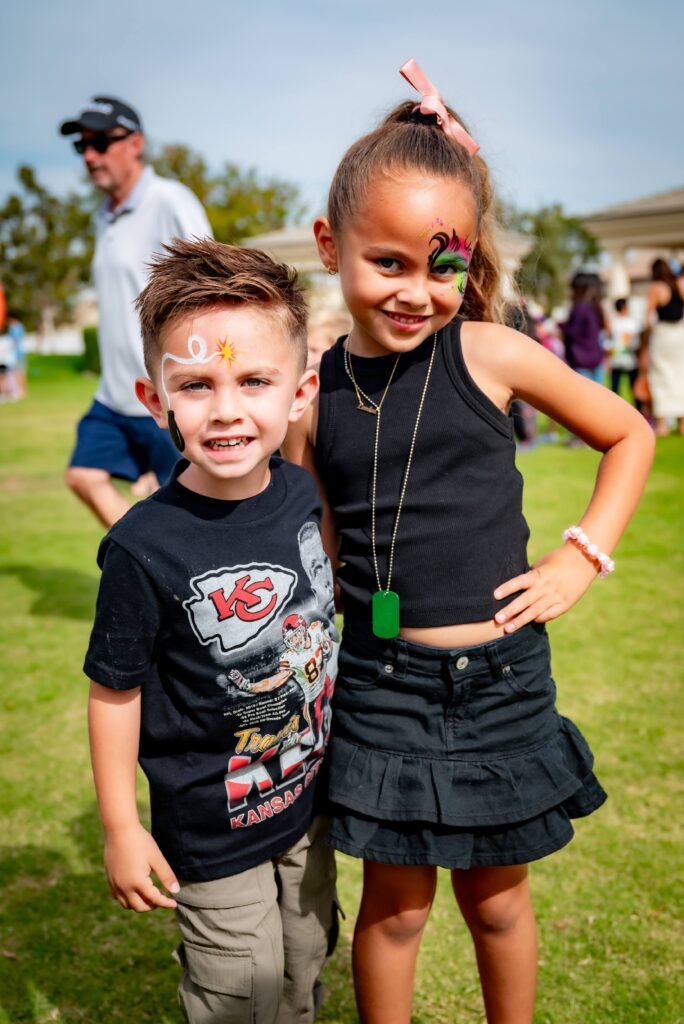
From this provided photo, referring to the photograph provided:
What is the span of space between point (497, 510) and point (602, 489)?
0.76ft

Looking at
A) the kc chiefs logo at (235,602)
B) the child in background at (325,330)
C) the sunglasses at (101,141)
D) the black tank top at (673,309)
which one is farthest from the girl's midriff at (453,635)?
the black tank top at (673,309)

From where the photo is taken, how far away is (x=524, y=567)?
183 centimetres

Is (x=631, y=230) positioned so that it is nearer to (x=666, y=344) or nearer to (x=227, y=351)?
(x=666, y=344)

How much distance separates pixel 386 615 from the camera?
173cm

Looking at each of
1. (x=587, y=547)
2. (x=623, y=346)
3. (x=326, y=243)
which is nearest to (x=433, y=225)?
(x=326, y=243)

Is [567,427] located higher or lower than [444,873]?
higher

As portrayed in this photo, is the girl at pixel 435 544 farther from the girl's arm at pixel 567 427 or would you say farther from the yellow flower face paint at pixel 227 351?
the yellow flower face paint at pixel 227 351

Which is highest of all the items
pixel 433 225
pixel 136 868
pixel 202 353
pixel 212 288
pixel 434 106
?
pixel 434 106

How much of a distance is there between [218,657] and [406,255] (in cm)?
77

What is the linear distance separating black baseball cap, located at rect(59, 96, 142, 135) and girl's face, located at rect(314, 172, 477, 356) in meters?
3.09

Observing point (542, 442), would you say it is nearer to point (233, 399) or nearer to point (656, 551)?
point (656, 551)

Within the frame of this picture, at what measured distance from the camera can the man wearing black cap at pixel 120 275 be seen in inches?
164

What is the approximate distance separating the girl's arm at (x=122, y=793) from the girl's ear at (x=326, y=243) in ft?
2.87

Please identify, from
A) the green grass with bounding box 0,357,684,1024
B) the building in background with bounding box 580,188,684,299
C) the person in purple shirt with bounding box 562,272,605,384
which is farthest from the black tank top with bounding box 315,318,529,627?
the building in background with bounding box 580,188,684,299
